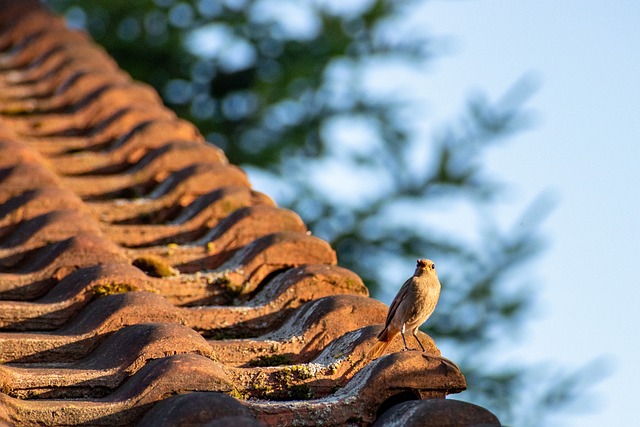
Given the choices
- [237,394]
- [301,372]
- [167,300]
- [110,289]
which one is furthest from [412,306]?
[110,289]

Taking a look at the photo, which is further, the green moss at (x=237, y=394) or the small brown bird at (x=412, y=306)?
the small brown bird at (x=412, y=306)

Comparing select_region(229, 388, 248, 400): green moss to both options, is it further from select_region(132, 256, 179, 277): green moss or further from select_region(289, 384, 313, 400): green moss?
select_region(132, 256, 179, 277): green moss

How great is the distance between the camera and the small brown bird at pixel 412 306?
2.97 meters

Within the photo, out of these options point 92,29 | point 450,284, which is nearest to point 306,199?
point 450,284

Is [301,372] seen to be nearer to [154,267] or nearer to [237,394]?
[237,394]

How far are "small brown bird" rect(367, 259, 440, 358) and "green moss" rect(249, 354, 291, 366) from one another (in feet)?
0.86

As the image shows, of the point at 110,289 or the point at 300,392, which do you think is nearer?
the point at 300,392

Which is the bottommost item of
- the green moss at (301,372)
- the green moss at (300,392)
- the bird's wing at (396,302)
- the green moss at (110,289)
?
the green moss at (300,392)

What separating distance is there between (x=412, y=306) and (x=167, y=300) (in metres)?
0.77

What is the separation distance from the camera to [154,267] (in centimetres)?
361

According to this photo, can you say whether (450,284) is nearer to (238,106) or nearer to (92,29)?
(238,106)

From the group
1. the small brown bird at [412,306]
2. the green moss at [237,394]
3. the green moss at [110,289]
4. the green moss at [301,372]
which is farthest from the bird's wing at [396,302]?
the green moss at [110,289]

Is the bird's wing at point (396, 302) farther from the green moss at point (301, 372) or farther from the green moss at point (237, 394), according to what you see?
the green moss at point (237, 394)

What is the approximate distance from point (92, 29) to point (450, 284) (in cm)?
499
